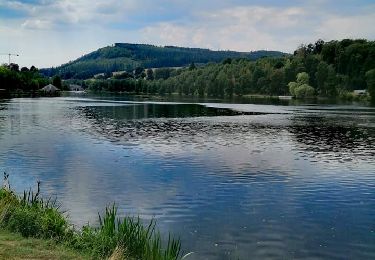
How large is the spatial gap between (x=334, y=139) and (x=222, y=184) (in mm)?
33576

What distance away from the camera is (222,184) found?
33000 mm

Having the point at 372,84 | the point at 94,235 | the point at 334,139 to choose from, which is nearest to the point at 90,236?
the point at 94,235

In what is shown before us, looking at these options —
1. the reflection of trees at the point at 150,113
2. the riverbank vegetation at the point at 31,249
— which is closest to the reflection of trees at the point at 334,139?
the reflection of trees at the point at 150,113

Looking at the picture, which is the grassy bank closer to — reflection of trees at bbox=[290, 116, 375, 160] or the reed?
the reed

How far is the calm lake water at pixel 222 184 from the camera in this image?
21641 mm

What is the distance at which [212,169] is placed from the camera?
3881cm

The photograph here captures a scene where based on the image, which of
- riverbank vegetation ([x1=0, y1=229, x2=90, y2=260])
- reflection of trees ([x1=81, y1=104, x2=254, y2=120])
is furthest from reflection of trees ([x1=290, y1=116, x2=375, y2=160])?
riverbank vegetation ([x1=0, y1=229, x2=90, y2=260])

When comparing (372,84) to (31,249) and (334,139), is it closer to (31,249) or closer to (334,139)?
(334,139)

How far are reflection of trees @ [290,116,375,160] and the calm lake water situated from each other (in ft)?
0.67

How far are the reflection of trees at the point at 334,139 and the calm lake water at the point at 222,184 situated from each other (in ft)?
0.67

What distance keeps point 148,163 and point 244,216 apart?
16923 millimetres

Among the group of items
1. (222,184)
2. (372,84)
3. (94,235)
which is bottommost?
(222,184)

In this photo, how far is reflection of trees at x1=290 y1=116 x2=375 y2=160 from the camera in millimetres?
48969

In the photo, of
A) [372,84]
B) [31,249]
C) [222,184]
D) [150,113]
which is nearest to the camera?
[31,249]
